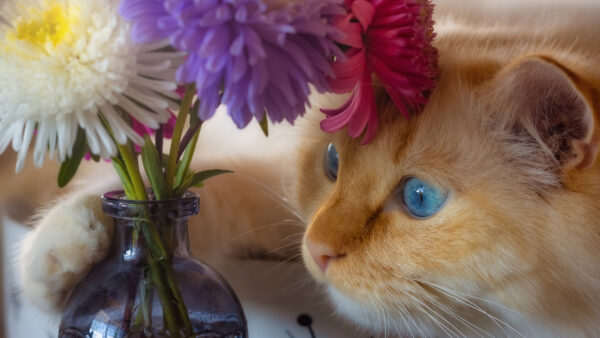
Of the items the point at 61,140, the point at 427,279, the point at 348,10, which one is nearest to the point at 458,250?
the point at 427,279

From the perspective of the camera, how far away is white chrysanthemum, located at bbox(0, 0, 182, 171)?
476mm

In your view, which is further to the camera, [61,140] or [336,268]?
[336,268]

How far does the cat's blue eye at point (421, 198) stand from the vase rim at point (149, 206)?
0.78ft

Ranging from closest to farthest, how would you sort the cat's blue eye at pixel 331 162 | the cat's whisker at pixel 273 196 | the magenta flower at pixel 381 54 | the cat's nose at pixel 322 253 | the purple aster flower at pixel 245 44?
1. the purple aster flower at pixel 245 44
2. the magenta flower at pixel 381 54
3. the cat's nose at pixel 322 253
4. the cat's blue eye at pixel 331 162
5. the cat's whisker at pixel 273 196

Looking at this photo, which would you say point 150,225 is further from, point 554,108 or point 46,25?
point 554,108

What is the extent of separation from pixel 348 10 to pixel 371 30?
35mm

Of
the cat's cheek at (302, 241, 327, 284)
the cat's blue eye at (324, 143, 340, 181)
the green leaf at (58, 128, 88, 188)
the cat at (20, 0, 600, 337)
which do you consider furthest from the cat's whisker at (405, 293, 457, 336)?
the green leaf at (58, 128, 88, 188)

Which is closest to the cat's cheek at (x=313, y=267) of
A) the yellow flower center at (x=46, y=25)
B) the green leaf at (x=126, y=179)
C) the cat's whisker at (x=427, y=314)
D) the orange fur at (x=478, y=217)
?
the orange fur at (x=478, y=217)

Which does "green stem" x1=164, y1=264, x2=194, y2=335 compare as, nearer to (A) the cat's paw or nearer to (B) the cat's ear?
(A) the cat's paw

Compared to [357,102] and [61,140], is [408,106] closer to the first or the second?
[357,102]

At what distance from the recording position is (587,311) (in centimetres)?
62

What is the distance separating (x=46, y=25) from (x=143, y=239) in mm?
232

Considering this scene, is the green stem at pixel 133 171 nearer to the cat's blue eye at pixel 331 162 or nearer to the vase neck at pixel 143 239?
the vase neck at pixel 143 239

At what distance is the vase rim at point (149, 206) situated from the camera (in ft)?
1.94
